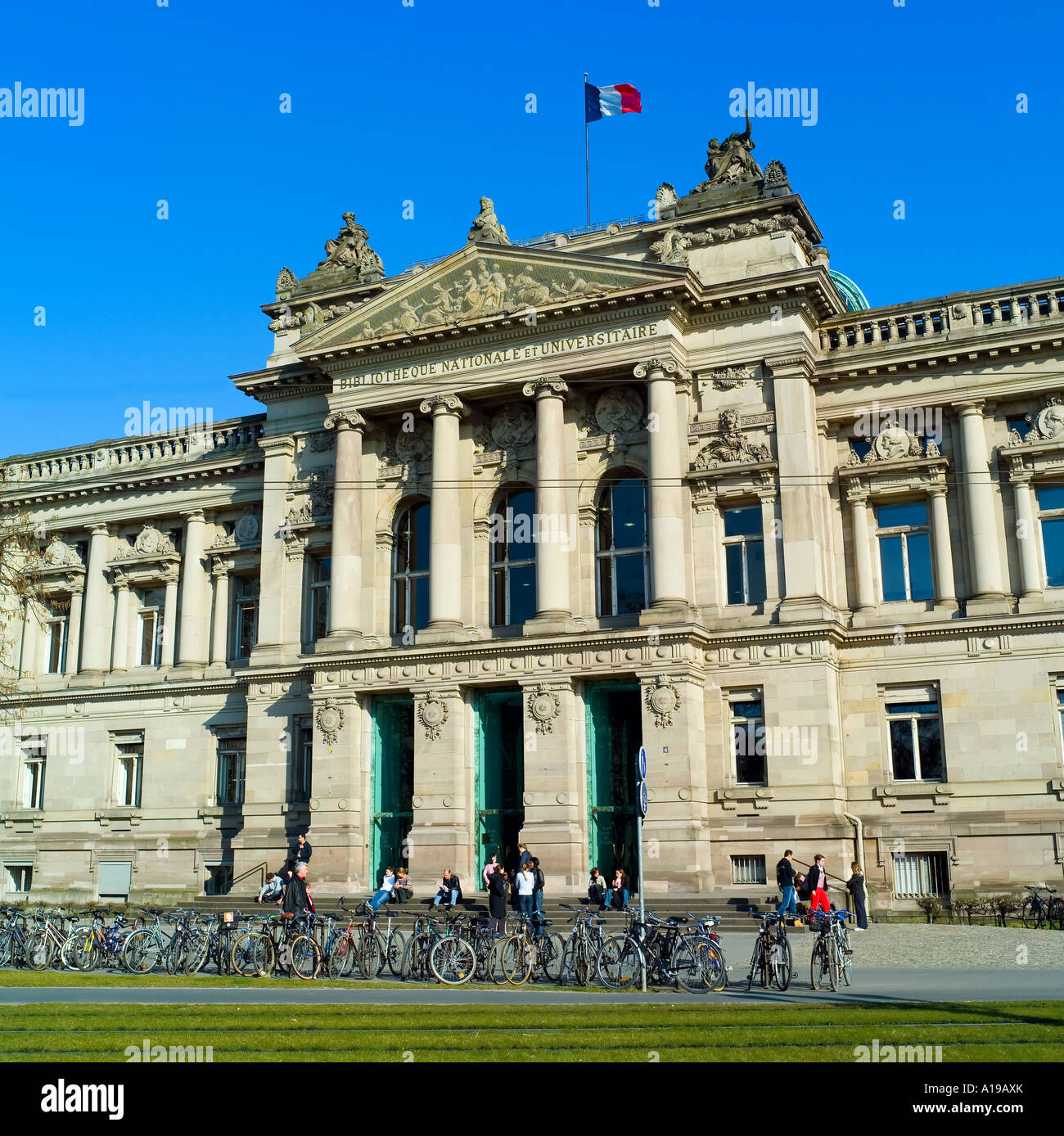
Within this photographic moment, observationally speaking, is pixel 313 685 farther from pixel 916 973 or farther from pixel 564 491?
pixel 916 973

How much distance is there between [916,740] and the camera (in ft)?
117

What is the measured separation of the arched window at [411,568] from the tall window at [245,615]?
24.1ft

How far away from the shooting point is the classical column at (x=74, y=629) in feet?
162

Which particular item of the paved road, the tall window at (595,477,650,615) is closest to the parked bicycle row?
the paved road

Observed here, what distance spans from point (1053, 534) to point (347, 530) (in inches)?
819

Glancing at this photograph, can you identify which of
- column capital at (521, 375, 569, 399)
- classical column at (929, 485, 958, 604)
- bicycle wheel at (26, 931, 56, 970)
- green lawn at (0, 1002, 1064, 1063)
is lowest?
green lawn at (0, 1002, 1064, 1063)

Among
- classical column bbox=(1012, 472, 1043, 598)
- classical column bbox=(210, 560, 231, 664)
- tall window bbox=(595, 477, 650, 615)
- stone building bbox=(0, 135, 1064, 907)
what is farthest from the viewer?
classical column bbox=(210, 560, 231, 664)

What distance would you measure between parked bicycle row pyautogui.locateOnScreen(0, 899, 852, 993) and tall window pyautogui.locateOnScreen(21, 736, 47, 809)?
21210 millimetres

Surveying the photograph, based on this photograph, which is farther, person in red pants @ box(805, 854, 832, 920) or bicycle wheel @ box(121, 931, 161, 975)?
person in red pants @ box(805, 854, 832, 920)

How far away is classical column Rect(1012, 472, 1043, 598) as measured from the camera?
115ft

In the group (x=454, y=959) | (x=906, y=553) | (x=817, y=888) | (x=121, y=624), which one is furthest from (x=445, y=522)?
(x=454, y=959)

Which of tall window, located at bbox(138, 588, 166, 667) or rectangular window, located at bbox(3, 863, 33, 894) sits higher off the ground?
tall window, located at bbox(138, 588, 166, 667)

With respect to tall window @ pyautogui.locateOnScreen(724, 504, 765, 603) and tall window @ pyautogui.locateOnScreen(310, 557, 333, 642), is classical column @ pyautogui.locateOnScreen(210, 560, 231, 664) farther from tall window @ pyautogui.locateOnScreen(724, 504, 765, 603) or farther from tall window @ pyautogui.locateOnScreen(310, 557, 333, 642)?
tall window @ pyautogui.locateOnScreen(724, 504, 765, 603)
